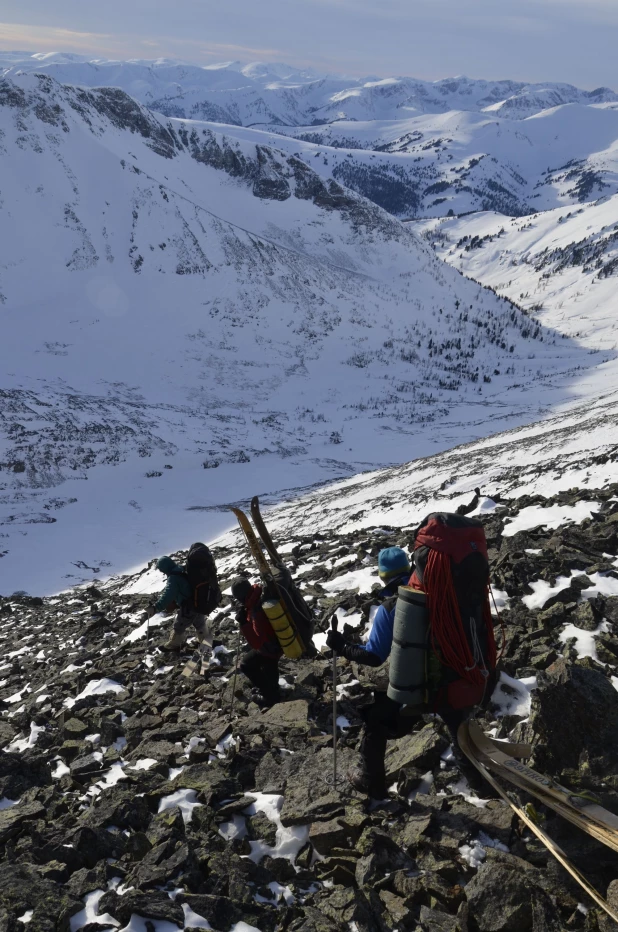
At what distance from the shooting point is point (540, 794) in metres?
4.34

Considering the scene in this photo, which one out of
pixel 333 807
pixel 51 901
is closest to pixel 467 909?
pixel 333 807

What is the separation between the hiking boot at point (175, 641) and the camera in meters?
9.34

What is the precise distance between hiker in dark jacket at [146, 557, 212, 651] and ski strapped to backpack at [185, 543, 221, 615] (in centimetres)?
9

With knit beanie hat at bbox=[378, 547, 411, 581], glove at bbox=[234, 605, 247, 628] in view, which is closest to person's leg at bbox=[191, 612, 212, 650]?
glove at bbox=[234, 605, 247, 628]

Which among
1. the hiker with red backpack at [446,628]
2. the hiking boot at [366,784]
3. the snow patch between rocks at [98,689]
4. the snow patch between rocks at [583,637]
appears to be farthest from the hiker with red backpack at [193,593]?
the snow patch between rocks at [583,637]

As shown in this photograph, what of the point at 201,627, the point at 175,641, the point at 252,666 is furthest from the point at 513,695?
the point at 175,641

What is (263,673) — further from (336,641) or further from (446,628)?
(446,628)

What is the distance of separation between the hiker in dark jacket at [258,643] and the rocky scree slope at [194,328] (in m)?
20.2

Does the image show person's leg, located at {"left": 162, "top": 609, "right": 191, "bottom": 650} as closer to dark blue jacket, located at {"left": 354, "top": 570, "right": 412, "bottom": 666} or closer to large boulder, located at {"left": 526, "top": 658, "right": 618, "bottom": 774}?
dark blue jacket, located at {"left": 354, "top": 570, "right": 412, "bottom": 666}

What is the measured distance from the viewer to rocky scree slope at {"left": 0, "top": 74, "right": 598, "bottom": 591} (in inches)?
1660

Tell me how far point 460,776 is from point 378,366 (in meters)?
72.8

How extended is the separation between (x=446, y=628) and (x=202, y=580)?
5.47 meters

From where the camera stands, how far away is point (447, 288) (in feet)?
365

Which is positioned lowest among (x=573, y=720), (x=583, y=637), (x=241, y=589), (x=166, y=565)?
(x=583, y=637)
